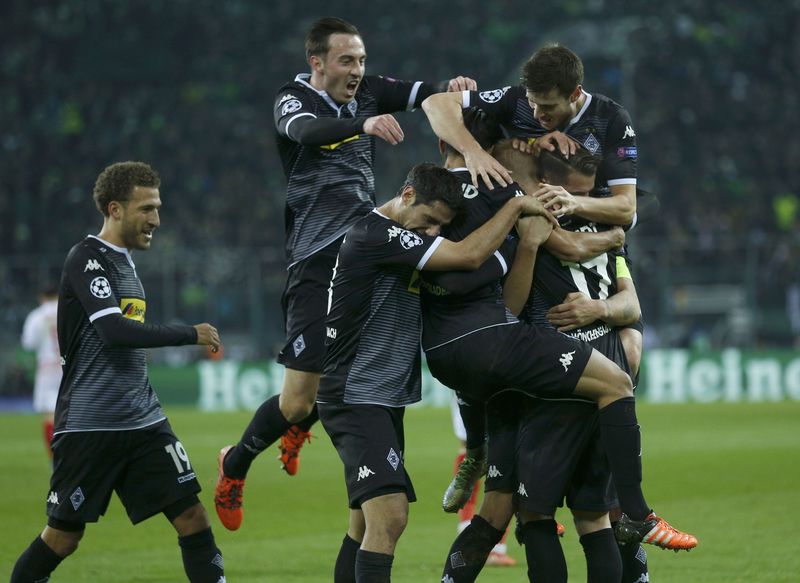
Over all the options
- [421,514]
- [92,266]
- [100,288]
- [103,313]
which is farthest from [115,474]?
[421,514]

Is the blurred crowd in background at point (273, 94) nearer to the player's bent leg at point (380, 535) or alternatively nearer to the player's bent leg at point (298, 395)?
the player's bent leg at point (298, 395)

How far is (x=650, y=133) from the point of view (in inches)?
1081

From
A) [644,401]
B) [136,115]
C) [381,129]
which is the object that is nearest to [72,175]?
[136,115]

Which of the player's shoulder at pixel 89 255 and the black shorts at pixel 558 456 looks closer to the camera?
the black shorts at pixel 558 456

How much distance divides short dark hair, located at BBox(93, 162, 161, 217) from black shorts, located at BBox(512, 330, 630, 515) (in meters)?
2.14

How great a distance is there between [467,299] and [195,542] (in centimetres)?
175

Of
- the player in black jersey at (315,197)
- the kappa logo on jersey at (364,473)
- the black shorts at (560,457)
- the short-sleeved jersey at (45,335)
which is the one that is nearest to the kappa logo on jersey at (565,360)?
the black shorts at (560,457)

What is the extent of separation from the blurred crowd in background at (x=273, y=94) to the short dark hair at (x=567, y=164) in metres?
17.9

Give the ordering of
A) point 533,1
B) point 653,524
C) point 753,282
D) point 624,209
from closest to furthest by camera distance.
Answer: point 653,524 < point 624,209 < point 753,282 < point 533,1

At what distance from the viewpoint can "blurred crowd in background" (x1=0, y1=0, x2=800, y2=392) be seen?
26391 millimetres

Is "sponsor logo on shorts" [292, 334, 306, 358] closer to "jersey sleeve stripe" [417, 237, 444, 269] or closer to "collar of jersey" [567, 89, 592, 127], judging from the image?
"jersey sleeve stripe" [417, 237, 444, 269]

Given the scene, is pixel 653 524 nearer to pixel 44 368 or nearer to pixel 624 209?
pixel 624 209

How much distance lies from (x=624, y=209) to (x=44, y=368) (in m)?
10.9

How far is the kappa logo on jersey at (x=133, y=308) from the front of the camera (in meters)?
5.92
